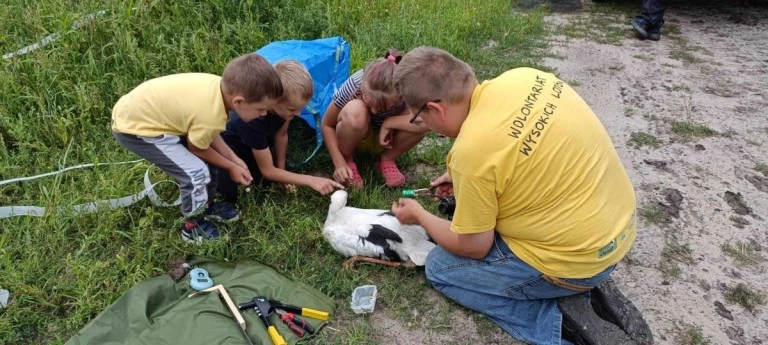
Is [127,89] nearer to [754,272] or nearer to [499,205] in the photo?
[499,205]

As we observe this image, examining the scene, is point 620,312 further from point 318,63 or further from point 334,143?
point 318,63

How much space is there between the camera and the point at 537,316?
89.3 inches

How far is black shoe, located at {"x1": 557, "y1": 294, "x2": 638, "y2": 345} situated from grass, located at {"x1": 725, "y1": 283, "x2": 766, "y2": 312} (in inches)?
30.0

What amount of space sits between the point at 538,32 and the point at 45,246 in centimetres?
530

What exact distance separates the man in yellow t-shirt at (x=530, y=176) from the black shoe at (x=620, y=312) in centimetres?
11

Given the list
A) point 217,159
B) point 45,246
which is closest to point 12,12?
point 45,246

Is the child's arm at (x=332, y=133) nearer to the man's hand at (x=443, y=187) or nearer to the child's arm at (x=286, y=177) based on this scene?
the child's arm at (x=286, y=177)

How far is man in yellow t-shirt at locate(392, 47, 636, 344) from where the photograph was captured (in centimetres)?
188

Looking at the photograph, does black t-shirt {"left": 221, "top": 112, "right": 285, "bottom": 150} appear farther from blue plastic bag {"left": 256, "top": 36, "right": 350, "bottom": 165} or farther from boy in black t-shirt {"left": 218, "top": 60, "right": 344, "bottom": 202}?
blue plastic bag {"left": 256, "top": 36, "right": 350, "bottom": 165}

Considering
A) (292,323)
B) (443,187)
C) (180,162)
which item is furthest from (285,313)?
(443,187)

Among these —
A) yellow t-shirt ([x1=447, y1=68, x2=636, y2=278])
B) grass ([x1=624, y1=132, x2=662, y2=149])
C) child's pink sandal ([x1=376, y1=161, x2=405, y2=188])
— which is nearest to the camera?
yellow t-shirt ([x1=447, y1=68, x2=636, y2=278])

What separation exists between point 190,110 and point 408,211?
1.07 meters

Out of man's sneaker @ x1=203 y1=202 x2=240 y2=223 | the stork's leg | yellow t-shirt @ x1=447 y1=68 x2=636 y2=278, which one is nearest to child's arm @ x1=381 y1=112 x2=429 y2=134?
the stork's leg

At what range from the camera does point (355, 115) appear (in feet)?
9.75
